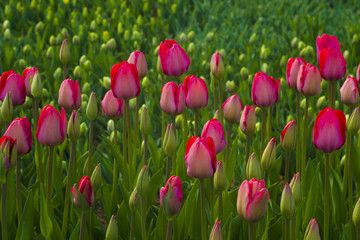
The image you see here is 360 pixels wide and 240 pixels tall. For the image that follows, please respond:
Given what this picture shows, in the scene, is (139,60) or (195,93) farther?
(139,60)

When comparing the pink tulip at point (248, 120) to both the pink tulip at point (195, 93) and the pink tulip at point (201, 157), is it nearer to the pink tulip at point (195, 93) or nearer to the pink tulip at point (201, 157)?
the pink tulip at point (195, 93)

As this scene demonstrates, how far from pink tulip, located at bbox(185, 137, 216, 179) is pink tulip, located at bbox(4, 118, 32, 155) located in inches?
19.8

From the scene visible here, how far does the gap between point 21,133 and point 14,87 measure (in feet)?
1.00

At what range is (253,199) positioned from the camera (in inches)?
53.1

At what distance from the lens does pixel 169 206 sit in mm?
1431

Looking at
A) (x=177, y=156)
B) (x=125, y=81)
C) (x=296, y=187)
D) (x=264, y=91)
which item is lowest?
(x=177, y=156)

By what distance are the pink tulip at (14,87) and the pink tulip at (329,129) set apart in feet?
3.14

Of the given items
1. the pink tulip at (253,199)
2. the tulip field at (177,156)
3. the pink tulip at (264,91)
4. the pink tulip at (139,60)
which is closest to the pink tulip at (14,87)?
the tulip field at (177,156)

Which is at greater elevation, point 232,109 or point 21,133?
point 21,133

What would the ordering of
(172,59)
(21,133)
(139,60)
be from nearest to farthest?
(21,133)
(172,59)
(139,60)

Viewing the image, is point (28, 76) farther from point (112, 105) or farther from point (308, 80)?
point (308, 80)

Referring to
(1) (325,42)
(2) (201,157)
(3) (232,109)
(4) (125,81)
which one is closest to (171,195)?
(2) (201,157)

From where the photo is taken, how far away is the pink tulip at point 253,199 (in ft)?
4.40

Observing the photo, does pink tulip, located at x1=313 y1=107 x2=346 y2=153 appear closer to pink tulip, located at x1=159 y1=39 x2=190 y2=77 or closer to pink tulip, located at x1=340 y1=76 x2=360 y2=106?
pink tulip, located at x1=340 y1=76 x2=360 y2=106
